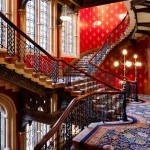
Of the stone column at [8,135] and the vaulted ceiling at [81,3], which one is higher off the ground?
the vaulted ceiling at [81,3]

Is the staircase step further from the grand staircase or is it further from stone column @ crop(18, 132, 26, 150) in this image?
stone column @ crop(18, 132, 26, 150)

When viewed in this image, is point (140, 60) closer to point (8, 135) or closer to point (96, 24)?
point (96, 24)

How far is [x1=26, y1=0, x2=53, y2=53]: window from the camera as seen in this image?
8.40m

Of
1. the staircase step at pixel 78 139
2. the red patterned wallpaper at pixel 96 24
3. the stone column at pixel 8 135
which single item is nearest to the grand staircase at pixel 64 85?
the staircase step at pixel 78 139

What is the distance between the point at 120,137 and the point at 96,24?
10112mm

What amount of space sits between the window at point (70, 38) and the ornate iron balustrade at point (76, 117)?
13.5ft

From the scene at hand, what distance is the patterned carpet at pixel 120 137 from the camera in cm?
415

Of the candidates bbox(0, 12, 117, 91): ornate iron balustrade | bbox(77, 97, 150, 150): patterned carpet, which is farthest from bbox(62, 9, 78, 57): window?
bbox(77, 97, 150, 150): patterned carpet

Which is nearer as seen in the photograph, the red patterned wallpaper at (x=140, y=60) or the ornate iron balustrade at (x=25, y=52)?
the ornate iron balustrade at (x=25, y=52)

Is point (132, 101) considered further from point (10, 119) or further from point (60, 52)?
point (10, 119)

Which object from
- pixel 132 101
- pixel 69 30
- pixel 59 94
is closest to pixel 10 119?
pixel 59 94

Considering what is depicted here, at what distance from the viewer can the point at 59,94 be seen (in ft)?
23.4

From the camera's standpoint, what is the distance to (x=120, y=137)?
4.64 meters

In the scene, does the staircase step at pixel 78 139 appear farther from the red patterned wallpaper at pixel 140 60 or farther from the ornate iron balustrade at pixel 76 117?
the red patterned wallpaper at pixel 140 60
